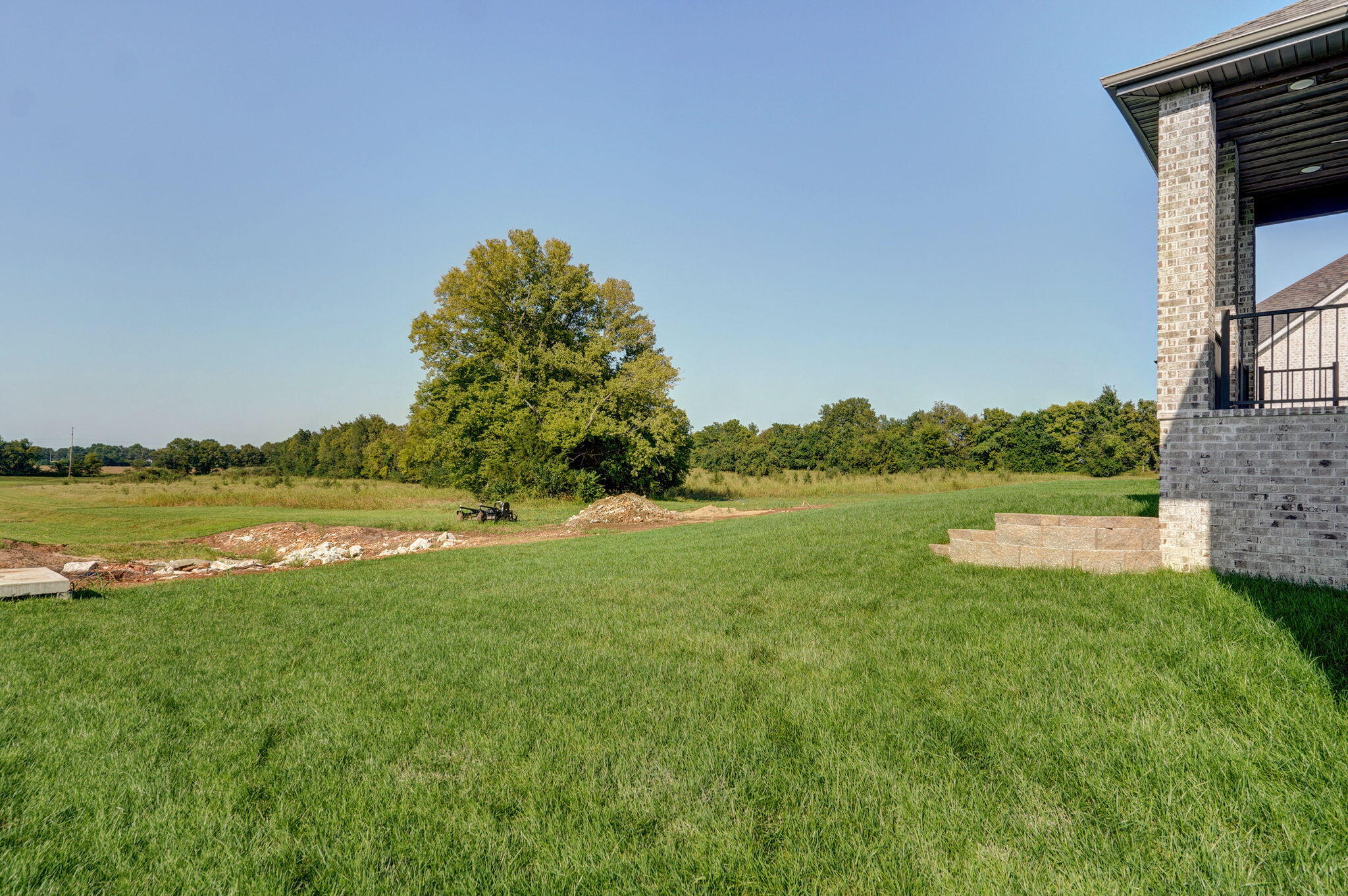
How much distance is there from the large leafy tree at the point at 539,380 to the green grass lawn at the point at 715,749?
22.9m

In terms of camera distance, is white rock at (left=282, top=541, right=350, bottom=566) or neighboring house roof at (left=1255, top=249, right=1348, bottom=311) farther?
white rock at (left=282, top=541, right=350, bottom=566)

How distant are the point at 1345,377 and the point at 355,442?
69343 mm

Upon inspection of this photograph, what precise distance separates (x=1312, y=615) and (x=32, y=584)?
1321 cm

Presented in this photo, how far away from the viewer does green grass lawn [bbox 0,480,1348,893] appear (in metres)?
2.36

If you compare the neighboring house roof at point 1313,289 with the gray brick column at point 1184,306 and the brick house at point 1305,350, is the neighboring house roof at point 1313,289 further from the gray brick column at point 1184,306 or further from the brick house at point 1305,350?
the gray brick column at point 1184,306

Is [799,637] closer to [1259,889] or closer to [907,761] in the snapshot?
[907,761]

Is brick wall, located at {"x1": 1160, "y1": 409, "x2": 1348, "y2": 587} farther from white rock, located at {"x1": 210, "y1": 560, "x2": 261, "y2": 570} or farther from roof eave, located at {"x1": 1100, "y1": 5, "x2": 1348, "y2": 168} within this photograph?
white rock, located at {"x1": 210, "y1": 560, "x2": 261, "y2": 570}

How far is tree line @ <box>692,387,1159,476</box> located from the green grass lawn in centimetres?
4290

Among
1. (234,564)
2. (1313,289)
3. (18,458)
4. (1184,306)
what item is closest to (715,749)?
(1184,306)

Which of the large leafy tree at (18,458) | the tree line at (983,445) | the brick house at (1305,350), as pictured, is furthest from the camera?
the large leafy tree at (18,458)

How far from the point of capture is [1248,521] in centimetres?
577

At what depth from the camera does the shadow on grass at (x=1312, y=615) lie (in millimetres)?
3711

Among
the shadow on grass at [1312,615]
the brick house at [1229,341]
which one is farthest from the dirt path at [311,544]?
the shadow on grass at [1312,615]

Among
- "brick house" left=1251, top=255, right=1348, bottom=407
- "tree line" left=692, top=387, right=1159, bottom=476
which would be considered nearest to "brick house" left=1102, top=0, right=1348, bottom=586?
"brick house" left=1251, top=255, right=1348, bottom=407
